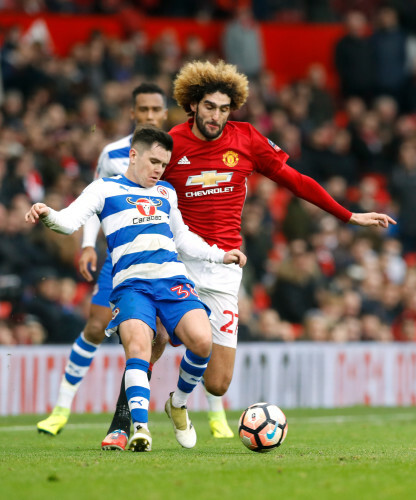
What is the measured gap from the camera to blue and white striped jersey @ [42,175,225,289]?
7.68m

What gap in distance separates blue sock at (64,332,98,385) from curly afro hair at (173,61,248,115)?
230 cm

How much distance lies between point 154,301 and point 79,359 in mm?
2080

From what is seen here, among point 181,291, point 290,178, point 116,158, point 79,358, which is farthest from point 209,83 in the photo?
point 79,358

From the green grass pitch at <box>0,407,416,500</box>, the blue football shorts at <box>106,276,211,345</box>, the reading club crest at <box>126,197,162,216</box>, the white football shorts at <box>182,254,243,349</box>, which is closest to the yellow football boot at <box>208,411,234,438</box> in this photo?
the green grass pitch at <box>0,407,416,500</box>

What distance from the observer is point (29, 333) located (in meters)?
13.3

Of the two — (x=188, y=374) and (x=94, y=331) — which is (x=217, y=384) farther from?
(x=94, y=331)

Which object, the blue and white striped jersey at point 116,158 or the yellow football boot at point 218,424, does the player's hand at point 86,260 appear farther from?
the yellow football boot at point 218,424

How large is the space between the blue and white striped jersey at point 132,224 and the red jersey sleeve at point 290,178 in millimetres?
1108

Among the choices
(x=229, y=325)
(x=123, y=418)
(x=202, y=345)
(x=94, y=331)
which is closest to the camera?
(x=202, y=345)

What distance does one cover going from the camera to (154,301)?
25.2 ft

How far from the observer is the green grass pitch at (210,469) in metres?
5.50

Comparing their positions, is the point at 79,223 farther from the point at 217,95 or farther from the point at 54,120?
the point at 54,120

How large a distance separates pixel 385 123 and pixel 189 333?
1405cm

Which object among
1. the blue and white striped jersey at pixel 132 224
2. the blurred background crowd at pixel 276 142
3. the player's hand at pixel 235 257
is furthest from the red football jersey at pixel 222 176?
the blurred background crowd at pixel 276 142
